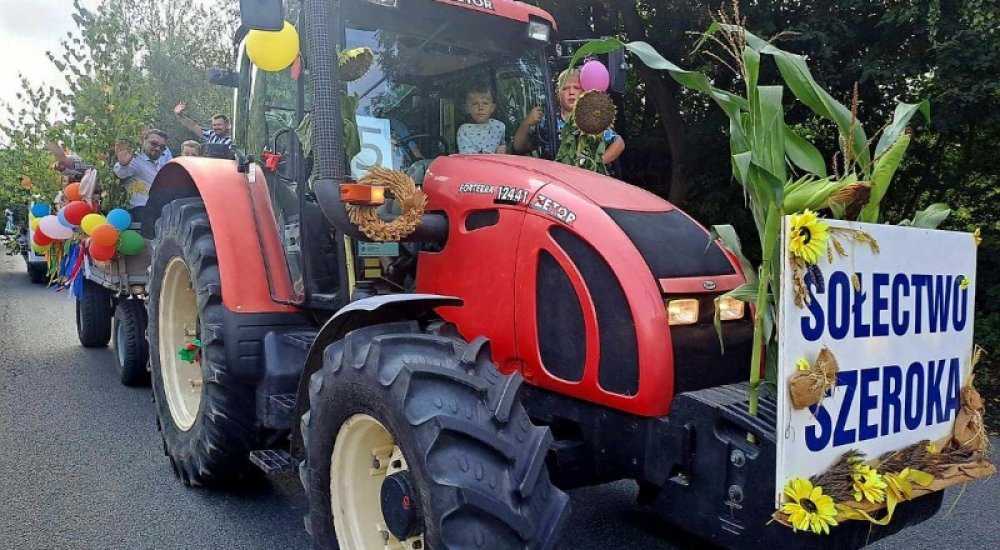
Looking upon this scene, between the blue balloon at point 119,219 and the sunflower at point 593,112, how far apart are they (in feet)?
14.7

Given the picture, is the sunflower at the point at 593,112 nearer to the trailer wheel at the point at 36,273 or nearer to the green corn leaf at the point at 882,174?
the green corn leaf at the point at 882,174

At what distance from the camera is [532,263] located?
2684 mm

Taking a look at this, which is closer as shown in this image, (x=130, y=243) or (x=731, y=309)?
(x=731, y=309)

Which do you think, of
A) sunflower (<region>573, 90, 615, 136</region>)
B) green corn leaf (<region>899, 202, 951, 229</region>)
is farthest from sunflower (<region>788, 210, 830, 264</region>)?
sunflower (<region>573, 90, 615, 136</region>)

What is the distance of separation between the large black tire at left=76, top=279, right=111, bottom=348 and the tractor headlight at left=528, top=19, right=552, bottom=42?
6.12m

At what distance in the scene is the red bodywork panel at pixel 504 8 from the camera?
137 inches

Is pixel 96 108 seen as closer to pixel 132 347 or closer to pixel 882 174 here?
pixel 132 347

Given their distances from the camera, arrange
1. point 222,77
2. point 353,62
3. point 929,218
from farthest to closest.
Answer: point 222,77 < point 353,62 < point 929,218

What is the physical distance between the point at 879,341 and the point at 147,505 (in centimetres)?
333

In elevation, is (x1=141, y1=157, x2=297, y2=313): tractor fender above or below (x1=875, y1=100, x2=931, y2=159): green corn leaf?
below

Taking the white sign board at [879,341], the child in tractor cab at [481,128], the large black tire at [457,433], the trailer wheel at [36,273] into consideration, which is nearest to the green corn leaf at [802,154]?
the white sign board at [879,341]

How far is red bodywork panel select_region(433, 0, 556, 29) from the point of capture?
3.48 m

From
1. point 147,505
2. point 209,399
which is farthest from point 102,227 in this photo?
point 209,399

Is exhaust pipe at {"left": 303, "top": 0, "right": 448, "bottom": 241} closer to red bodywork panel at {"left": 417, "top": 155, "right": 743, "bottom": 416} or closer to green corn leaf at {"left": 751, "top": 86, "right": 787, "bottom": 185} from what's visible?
red bodywork panel at {"left": 417, "top": 155, "right": 743, "bottom": 416}
